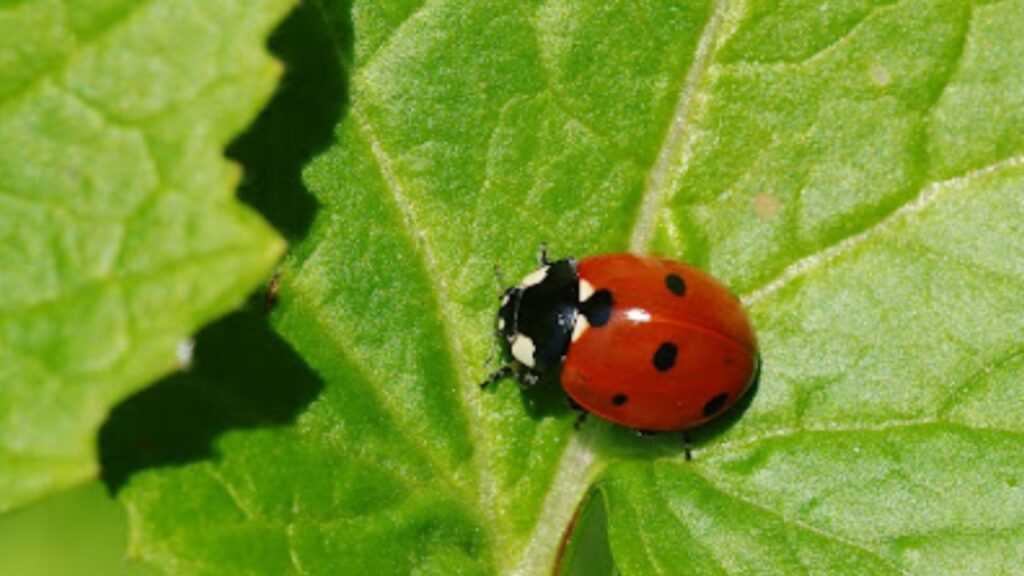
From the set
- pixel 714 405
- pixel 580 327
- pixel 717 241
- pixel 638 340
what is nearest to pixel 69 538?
pixel 580 327

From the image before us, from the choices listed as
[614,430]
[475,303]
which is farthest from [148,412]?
[614,430]

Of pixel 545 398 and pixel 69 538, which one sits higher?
pixel 545 398

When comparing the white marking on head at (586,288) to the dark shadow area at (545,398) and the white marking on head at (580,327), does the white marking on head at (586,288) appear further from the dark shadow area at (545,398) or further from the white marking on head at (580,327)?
the dark shadow area at (545,398)

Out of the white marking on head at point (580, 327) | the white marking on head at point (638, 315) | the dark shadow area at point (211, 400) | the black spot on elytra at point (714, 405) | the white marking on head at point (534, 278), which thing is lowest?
the black spot on elytra at point (714, 405)

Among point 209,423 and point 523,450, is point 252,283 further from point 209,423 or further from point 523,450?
point 523,450

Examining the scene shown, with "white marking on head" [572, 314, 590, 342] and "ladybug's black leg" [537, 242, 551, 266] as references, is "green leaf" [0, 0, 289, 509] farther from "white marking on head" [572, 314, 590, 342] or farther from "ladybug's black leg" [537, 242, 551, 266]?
"white marking on head" [572, 314, 590, 342]

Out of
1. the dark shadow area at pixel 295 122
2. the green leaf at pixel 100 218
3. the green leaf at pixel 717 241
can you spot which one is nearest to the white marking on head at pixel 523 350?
the green leaf at pixel 717 241

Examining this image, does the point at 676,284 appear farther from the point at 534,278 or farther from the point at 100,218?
the point at 100,218
